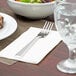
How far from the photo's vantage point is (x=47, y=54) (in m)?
0.84

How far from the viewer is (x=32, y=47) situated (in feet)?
2.84

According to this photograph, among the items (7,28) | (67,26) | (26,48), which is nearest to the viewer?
(67,26)

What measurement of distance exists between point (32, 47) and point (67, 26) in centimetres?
17

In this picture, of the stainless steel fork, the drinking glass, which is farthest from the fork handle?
the drinking glass

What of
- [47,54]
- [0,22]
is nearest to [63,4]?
[47,54]

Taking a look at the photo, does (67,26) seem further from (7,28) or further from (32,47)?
(7,28)

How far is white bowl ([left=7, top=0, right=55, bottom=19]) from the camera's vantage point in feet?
3.45

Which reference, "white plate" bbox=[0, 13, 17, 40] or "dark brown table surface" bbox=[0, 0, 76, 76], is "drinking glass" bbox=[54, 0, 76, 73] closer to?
"dark brown table surface" bbox=[0, 0, 76, 76]

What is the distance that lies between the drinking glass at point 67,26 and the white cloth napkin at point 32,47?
3.6 inches

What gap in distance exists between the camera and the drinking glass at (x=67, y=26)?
723 mm

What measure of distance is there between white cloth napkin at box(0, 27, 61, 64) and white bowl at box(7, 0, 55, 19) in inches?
4.3

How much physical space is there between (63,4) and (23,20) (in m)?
0.37

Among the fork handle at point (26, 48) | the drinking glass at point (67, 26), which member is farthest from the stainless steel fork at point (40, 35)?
the drinking glass at point (67, 26)

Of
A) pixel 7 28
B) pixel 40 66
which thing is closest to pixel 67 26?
pixel 40 66
